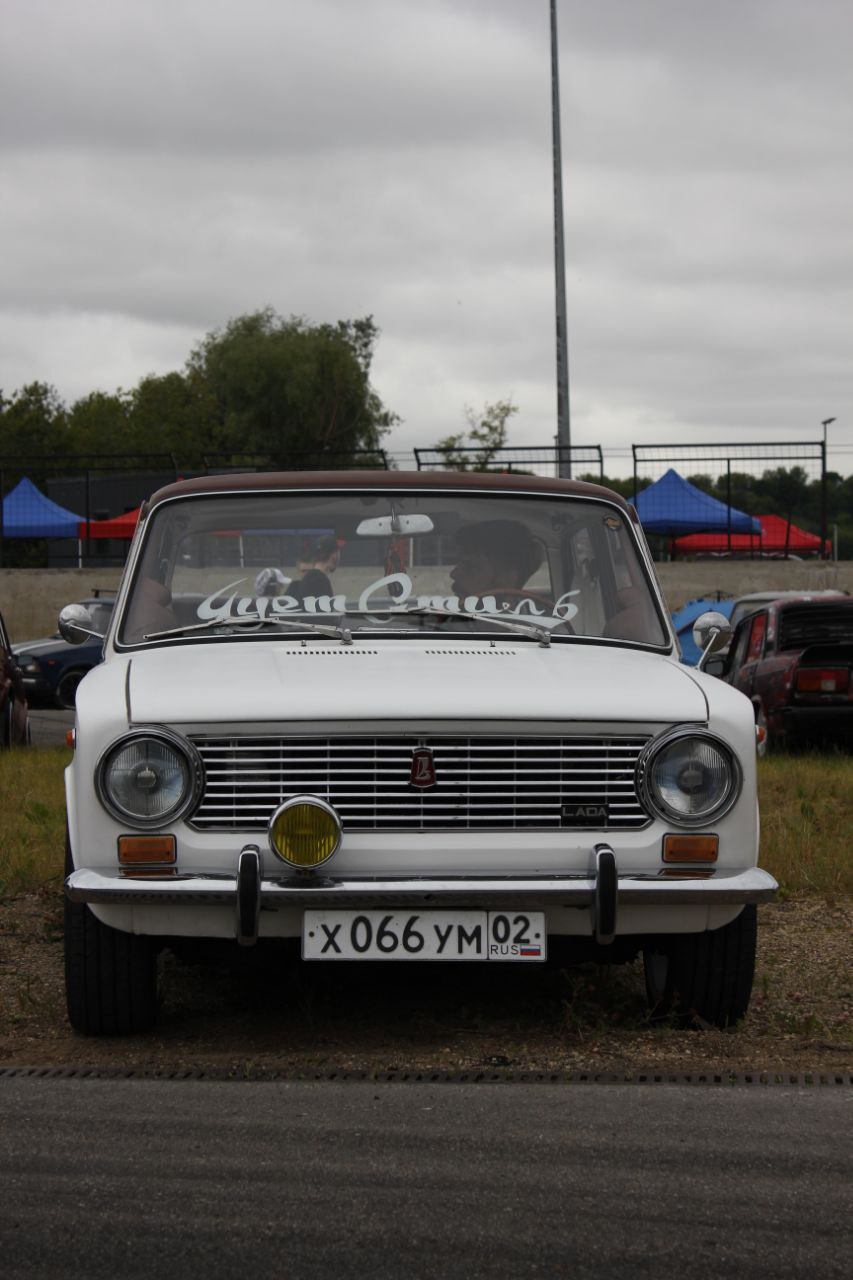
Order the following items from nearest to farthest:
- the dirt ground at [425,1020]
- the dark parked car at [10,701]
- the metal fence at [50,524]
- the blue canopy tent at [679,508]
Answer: the dirt ground at [425,1020] → the dark parked car at [10,701] → the blue canopy tent at [679,508] → the metal fence at [50,524]

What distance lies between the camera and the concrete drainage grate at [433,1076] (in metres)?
4.43

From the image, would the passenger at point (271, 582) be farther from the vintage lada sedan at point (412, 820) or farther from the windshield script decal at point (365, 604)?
the vintage lada sedan at point (412, 820)

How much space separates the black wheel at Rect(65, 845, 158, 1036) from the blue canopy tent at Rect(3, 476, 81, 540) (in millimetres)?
28915

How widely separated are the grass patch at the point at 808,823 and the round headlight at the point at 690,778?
2.99 meters

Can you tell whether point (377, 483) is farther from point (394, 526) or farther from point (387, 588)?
point (387, 588)

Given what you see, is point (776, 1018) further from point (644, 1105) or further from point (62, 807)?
point (62, 807)

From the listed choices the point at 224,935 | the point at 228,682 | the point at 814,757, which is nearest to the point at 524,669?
the point at 228,682

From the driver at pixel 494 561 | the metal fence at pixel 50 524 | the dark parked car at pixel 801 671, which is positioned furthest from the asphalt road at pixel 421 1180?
the metal fence at pixel 50 524

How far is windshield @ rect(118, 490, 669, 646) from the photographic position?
18.4 ft

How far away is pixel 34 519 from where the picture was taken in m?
33.6

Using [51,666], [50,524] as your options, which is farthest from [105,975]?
[50,524]

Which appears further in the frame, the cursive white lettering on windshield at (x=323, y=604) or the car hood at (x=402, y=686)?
the cursive white lettering on windshield at (x=323, y=604)

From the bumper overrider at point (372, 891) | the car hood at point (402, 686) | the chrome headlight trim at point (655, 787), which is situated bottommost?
the bumper overrider at point (372, 891)

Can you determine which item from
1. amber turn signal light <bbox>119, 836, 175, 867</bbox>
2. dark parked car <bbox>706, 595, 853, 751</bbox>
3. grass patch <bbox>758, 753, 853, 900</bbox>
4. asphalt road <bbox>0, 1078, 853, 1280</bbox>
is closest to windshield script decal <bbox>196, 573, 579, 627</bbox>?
amber turn signal light <bbox>119, 836, 175, 867</bbox>
